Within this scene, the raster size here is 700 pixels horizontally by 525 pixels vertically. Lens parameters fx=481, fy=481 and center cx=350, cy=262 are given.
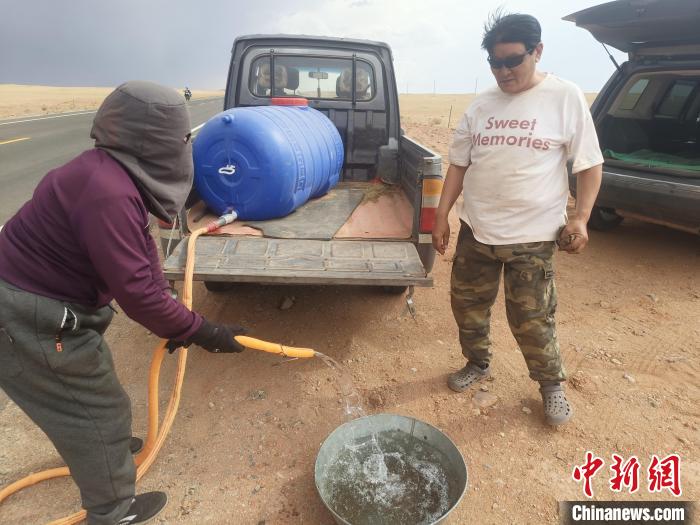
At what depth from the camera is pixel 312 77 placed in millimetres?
4684

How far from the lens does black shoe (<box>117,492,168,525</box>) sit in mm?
2027

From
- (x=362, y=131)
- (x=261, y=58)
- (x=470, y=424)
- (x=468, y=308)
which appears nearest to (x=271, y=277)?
(x=468, y=308)

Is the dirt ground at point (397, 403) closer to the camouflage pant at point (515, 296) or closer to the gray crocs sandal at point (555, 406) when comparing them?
the gray crocs sandal at point (555, 406)

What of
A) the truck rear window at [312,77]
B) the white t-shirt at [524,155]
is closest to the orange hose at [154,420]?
the white t-shirt at [524,155]

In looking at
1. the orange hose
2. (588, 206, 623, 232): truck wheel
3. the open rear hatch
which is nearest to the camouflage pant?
the orange hose

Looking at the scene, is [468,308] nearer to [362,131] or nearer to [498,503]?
[498,503]

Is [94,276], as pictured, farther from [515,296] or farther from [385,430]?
[515,296]

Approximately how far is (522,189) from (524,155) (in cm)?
16

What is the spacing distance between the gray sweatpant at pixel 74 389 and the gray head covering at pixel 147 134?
1.74ft

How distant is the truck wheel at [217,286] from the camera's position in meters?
3.97

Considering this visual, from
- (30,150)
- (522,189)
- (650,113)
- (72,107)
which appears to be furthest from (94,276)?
(72,107)

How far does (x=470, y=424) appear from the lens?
2.65 meters

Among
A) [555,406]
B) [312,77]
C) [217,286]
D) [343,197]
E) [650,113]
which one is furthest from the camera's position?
[650,113]

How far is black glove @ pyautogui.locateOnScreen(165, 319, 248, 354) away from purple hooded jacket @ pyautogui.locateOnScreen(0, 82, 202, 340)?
134 millimetres
